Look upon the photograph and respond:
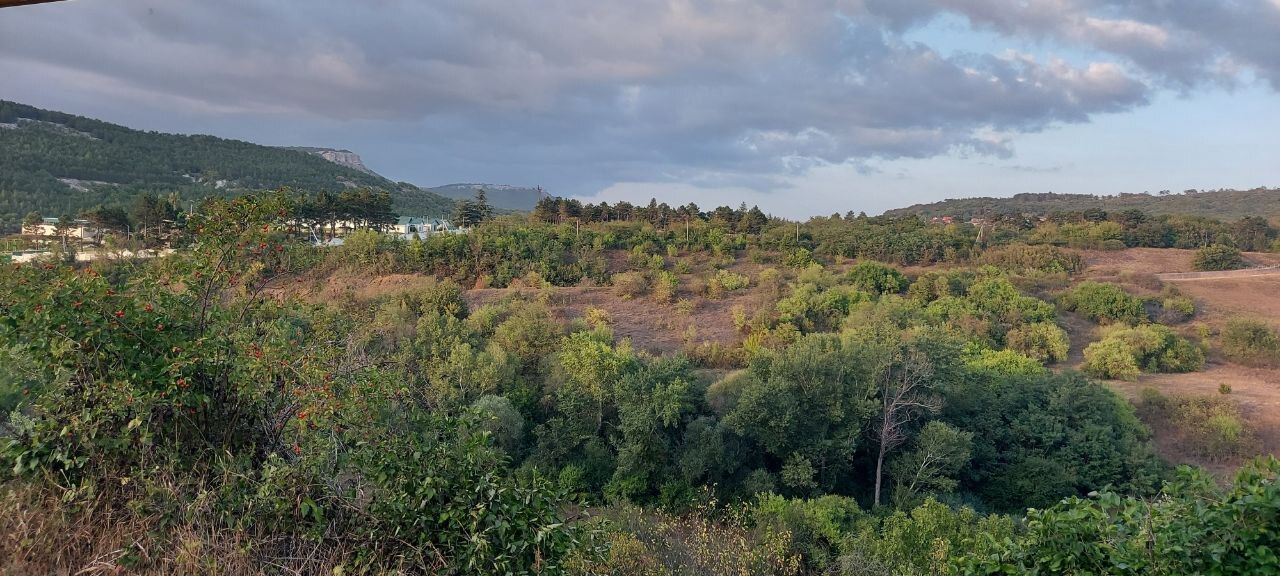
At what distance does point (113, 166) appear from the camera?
99.1 ft

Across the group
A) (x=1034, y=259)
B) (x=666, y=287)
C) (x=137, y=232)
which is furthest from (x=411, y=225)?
(x=1034, y=259)

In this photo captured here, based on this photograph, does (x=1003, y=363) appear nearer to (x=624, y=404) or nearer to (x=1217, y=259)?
(x=624, y=404)

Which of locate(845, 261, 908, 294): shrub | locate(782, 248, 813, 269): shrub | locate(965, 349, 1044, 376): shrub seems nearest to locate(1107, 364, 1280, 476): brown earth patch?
locate(965, 349, 1044, 376): shrub

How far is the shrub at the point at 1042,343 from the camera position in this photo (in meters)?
17.0

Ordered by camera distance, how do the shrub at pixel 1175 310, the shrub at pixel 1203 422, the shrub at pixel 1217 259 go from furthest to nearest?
the shrub at pixel 1217 259, the shrub at pixel 1175 310, the shrub at pixel 1203 422

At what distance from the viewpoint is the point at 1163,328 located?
18.2 meters

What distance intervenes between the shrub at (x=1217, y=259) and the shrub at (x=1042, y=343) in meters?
16.8

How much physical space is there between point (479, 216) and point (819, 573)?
84.0 ft

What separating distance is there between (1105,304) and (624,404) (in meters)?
17.7

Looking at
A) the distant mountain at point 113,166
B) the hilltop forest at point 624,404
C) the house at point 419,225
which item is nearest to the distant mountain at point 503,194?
the distant mountain at point 113,166

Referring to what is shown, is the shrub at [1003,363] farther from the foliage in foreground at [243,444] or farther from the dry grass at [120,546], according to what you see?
the dry grass at [120,546]

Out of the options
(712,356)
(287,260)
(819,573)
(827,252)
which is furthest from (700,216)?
(287,260)

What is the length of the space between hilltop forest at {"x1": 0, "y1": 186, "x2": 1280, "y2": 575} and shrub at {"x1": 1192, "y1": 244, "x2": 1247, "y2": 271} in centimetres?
11

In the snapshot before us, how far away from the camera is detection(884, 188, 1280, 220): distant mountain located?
48.6 metres
